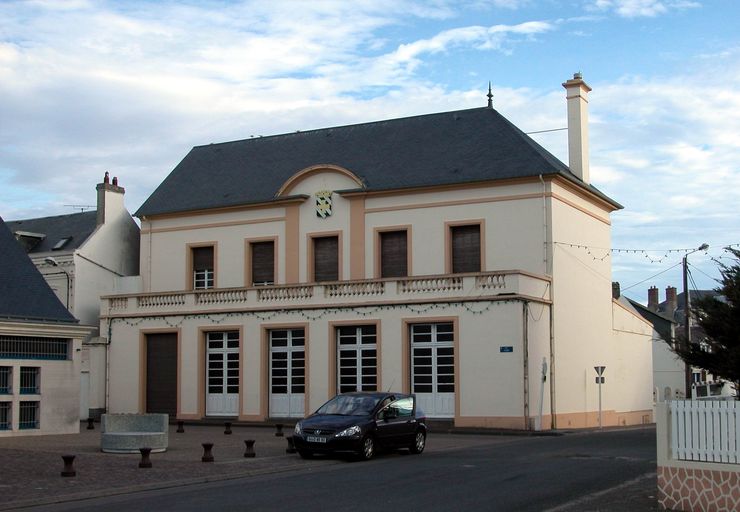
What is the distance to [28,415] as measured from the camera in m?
30.0

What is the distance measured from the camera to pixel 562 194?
39.5 meters

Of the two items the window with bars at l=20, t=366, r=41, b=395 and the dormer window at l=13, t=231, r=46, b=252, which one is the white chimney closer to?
the window with bars at l=20, t=366, r=41, b=395

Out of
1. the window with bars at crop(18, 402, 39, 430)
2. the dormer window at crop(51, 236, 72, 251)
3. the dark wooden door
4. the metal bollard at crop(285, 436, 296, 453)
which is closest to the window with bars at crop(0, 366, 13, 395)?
the window with bars at crop(18, 402, 39, 430)

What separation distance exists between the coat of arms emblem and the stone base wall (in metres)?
28.6

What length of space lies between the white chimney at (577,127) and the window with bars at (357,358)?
1126 centimetres

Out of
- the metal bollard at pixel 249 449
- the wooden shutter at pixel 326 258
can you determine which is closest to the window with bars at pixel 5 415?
the metal bollard at pixel 249 449

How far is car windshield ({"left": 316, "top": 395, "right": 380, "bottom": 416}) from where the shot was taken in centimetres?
2375

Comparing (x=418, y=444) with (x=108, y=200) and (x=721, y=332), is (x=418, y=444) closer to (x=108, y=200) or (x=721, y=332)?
(x=721, y=332)

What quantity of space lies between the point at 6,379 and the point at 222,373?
12888 millimetres

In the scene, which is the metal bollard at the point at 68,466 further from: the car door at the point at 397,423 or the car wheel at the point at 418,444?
the car wheel at the point at 418,444

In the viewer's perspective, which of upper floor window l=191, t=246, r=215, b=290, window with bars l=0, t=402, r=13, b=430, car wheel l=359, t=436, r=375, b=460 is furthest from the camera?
upper floor window l=191, t=246, r=215, b=290

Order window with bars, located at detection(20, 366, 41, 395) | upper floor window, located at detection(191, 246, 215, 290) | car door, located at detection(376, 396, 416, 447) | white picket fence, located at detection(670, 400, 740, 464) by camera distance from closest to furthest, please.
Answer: white picket fence, located at detection(670, 400, 740, 464), car door, located at detection(376, 396, 416, 447), window with bars, located at detection(20, 366, 41, 395), upper floor window, located at detection(191, 246, 215, 290)

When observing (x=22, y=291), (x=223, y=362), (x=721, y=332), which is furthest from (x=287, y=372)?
(x=721, y=332)

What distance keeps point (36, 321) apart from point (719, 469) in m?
21.9
